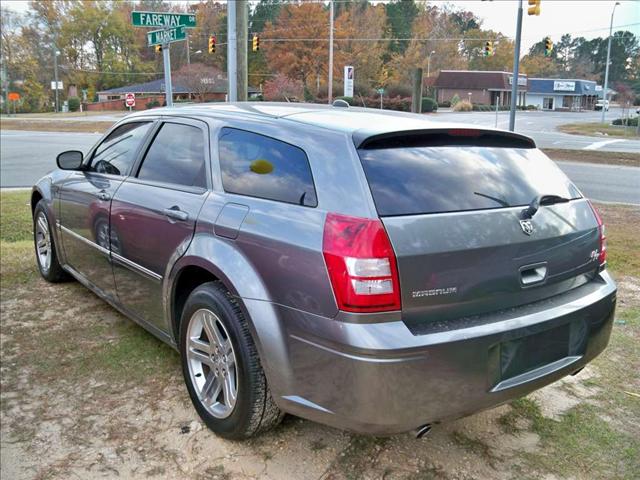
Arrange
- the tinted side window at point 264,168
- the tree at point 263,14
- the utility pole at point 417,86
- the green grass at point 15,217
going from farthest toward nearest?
the tree at point 263,14 < the utility pole at point 417,86 < the green grass at point 15,217 < the tinted side window at point 264,168

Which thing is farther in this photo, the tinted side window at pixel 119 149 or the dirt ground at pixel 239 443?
the tinted side window at pixel 119 149

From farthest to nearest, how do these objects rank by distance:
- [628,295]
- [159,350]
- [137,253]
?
[628,295], [159,350], [137,253]

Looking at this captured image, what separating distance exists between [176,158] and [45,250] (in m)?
2.64

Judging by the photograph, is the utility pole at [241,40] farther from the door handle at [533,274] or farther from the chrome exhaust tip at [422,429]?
the chrome exhaust tip at [422,429]

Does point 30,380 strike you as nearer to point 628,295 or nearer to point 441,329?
point 441,329

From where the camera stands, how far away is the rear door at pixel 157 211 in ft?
10.7

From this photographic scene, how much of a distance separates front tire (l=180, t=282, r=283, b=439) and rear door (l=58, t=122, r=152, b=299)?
1241 millimetres

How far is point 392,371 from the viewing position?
7.45 feet

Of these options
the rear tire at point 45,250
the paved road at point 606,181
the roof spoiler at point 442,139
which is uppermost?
the roof spoiler at point 442,139

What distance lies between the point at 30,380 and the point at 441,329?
8.84 ft

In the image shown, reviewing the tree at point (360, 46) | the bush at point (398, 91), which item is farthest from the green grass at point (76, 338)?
the tree at point (360, 46)

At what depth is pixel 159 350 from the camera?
4055 millimetres

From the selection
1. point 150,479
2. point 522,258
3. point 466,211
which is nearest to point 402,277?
point 466,211

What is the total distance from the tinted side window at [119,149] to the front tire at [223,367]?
145cm
